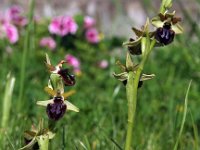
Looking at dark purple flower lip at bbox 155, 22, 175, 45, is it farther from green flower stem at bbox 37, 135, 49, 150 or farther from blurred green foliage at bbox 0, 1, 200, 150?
blurred green foliage at bbox 0, 1, 200, 150

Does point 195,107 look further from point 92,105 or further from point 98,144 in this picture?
point 98,144

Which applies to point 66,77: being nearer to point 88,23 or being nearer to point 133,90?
point 133,90

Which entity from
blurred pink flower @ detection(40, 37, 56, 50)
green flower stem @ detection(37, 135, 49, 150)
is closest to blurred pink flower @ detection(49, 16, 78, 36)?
→ blurred pink flower @ detection(40, 37, 56, 50)

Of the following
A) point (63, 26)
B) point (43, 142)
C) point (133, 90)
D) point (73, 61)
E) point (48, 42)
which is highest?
point (63, 26)

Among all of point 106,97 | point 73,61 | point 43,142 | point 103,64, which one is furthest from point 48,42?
point 43,142

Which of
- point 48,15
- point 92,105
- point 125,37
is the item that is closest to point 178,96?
point 92,105

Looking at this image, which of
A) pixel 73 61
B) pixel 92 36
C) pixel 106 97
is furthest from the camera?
pixel 92 36
